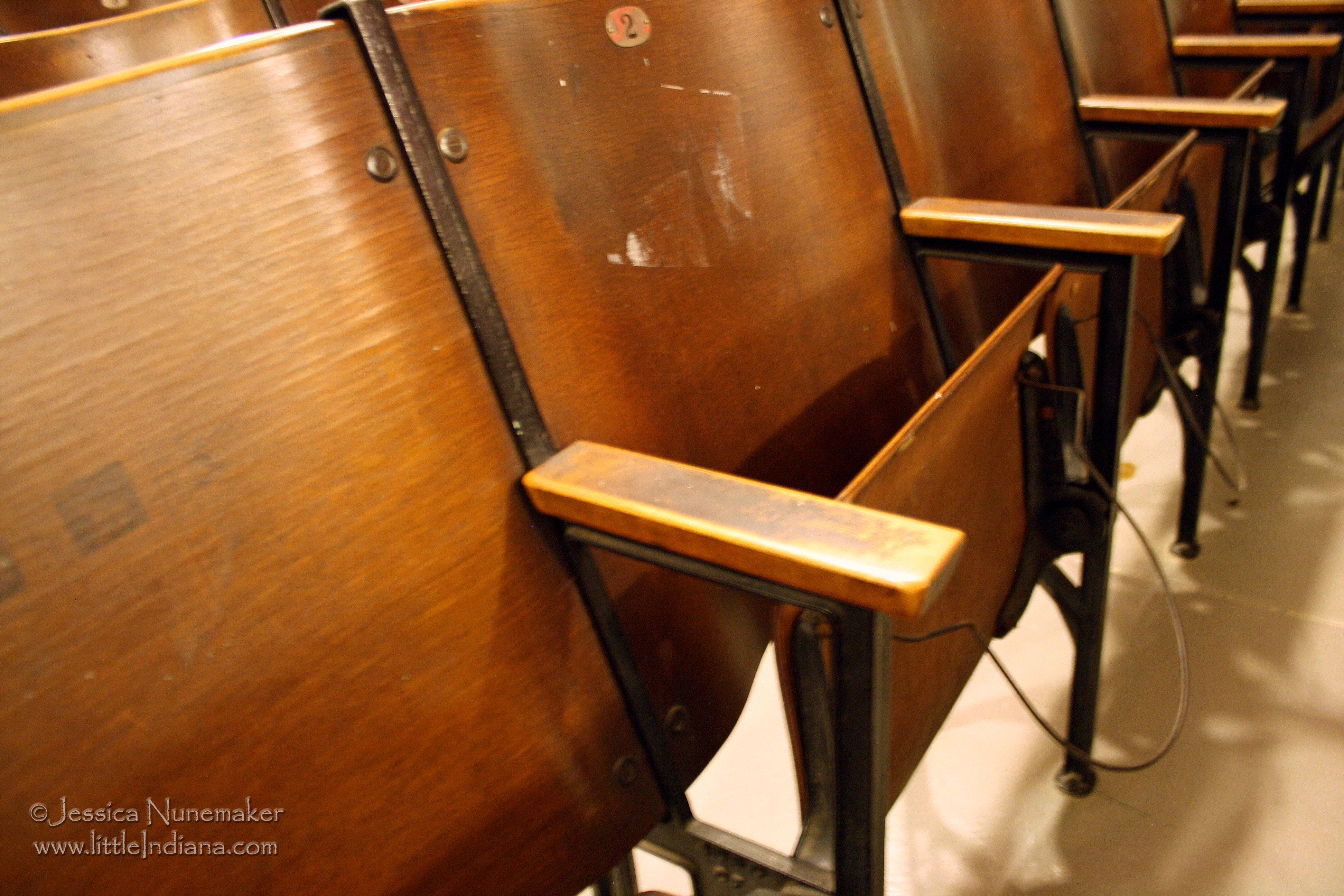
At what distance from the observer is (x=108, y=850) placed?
1.43ft

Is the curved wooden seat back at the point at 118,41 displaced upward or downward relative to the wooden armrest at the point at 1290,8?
upward

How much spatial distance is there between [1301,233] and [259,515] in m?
2.44

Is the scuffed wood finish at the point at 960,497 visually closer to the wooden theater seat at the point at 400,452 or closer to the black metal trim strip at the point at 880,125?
the wooden theater seat at the point at 400,452

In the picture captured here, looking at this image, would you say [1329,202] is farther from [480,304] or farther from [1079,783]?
[480,304]

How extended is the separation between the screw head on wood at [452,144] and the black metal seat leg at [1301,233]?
77.8 inches

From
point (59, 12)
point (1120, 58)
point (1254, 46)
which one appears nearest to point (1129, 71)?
point (1120, 58)

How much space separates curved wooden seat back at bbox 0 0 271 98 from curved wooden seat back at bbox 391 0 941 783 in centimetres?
38

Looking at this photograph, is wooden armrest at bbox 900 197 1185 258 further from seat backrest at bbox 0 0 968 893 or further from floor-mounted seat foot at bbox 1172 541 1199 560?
floor-mounted seat foot at bbox 1172 541 1199 560

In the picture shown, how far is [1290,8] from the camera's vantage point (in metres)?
1.97

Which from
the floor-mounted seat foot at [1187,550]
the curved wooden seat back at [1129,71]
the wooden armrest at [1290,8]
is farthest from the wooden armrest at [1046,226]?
the wooden armrest at [1290,8]

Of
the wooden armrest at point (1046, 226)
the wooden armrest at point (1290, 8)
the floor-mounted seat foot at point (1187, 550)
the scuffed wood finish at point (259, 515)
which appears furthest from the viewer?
the wooden armrest at point (1290, 8)

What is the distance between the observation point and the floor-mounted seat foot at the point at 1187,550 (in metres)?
1.51

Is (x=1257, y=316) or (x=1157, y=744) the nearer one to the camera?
(x=1157, y=744)

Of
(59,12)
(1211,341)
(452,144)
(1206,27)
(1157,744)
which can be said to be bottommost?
(1157,744)
